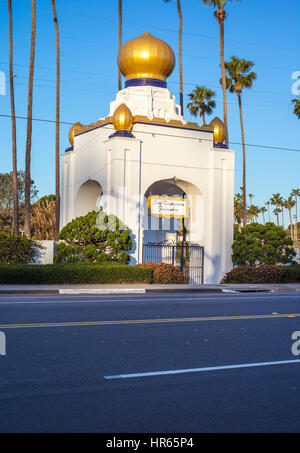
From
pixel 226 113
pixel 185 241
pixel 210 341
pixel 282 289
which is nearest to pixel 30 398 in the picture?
pixel 210 341

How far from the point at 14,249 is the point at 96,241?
3.49 m

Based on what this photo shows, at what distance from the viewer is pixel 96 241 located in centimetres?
2370

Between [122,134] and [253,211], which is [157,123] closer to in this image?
[122,134]

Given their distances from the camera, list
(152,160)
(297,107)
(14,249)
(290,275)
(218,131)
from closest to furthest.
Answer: (14,249) → (290,275) → (152,160) → (218,131) → (297,107)

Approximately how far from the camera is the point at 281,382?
6336 millimetres

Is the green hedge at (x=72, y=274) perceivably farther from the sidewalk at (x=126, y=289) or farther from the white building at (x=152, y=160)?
the white building at (x=152, y=160)

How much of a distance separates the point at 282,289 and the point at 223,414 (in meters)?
17.0

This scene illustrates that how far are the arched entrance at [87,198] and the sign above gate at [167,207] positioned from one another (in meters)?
5.18

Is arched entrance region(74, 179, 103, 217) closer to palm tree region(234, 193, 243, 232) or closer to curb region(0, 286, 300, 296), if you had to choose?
curb region(0, 286, 300, 296)

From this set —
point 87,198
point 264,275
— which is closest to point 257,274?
point 264,275

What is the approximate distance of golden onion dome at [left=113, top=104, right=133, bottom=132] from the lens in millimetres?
24766

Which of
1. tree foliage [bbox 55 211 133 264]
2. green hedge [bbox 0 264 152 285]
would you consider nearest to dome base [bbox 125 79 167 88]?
tree foliage [bbox 55 211 133 264]

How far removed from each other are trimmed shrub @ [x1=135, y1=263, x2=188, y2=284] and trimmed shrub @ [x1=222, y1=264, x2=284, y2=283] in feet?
10.0
